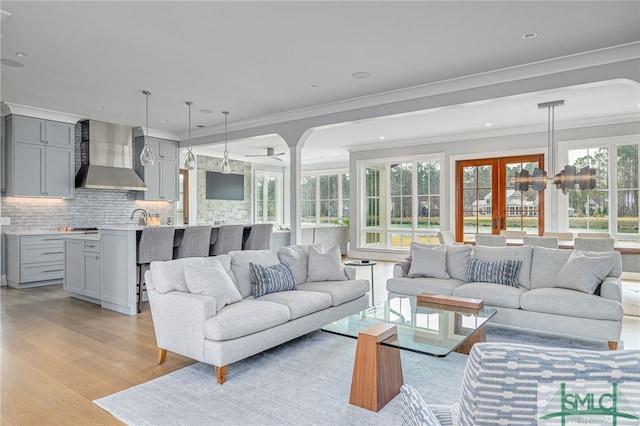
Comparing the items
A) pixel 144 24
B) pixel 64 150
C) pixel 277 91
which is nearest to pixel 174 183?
pixel 64 150

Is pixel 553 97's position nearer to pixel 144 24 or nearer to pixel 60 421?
pixel 144 24

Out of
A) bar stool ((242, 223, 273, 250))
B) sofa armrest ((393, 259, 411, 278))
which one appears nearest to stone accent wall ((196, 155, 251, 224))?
bar stool ((242, 223, 273, 250))

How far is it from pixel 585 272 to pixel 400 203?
5991mm

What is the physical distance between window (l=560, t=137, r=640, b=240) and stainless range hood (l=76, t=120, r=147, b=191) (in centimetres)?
809

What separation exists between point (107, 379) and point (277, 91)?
152 inches

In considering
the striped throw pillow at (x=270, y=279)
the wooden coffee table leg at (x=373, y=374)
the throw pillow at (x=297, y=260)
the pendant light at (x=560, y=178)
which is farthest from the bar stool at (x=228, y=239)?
the pendant light at (x=560, y=178)

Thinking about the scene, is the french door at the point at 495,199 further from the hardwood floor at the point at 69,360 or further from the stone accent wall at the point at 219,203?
the hardwood floor at the point at 69,360

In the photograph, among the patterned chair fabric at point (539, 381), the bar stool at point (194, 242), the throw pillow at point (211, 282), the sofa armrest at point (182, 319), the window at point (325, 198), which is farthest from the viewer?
the window at point (325, 198)

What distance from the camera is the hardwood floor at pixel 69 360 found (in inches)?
96.4

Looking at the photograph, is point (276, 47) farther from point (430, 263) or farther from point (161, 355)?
point (161, 355)

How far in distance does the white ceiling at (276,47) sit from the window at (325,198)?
19.2 feet

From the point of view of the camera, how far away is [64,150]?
6867 mm

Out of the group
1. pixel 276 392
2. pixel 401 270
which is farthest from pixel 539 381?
pixel 401 270

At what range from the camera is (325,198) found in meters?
12.2
